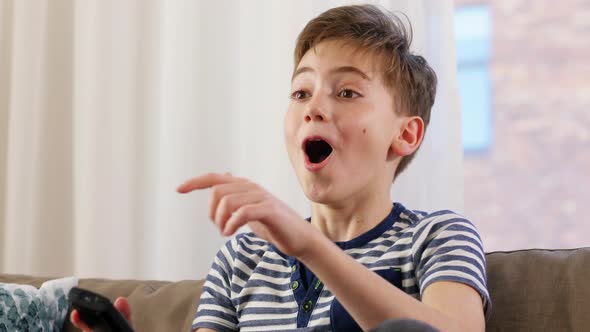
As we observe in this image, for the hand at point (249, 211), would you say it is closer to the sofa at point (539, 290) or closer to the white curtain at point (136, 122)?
the sofa at point (539, 290)

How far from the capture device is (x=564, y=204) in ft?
7.14

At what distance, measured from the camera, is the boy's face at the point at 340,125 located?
1311mm

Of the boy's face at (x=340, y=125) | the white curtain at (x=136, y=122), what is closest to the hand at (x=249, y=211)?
the boy's face at (x=340, y=125)

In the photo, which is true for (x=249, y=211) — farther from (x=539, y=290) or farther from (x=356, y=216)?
(x=539, y=290)

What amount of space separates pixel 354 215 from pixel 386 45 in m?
0.28

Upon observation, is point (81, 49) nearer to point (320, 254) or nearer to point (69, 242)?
point (69, 242)

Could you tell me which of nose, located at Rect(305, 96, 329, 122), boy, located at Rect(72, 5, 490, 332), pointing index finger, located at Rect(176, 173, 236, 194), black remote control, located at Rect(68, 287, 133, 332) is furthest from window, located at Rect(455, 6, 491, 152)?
black remote control, located at Rect(68, 287, 133, 332)

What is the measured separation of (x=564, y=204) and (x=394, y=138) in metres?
0.95

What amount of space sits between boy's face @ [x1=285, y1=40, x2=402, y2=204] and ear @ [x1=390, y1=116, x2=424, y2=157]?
12 millimetres

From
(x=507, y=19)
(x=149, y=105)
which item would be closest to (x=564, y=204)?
(x=507, y=19)

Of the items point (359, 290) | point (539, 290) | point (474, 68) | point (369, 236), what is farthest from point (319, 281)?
point (474, 68)

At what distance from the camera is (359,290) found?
42.0 inches

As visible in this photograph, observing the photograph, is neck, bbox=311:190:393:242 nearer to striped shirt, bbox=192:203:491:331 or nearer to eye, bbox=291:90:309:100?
striped shirt, bbox=192:203:491:331

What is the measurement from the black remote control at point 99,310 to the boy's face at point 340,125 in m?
0.45
